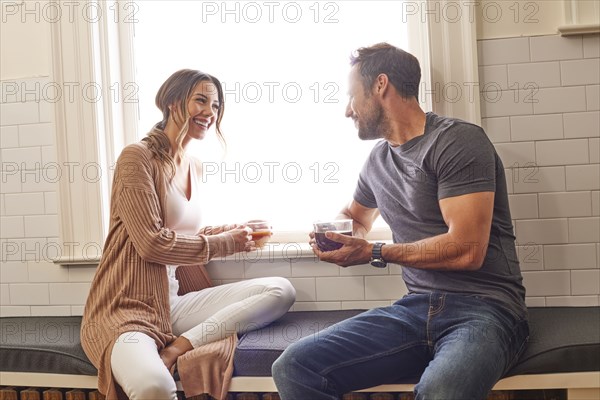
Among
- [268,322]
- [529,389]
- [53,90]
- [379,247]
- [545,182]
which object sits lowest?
[529,389]

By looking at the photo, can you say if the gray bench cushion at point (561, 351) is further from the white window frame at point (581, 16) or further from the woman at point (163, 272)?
the white window frame at point (581, 16)

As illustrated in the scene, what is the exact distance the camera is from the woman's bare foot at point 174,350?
237 cm

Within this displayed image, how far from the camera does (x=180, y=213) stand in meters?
2.62

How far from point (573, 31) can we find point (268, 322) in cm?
167

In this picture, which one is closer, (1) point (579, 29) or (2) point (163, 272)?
(2) point (163, 272)

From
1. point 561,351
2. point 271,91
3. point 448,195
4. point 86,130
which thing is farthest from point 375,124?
point 86,130

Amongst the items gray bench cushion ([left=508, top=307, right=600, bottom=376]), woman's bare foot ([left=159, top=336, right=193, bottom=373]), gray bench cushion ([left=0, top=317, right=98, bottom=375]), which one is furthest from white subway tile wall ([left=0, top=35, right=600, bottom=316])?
gray bench cushion ([left=0, top=317, right=98, bottom=375])

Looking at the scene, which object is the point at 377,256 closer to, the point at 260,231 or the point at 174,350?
the point at 260,231

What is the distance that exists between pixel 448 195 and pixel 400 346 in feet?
1.72

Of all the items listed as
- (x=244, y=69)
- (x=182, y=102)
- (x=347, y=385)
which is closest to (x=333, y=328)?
(x=347, y=385)

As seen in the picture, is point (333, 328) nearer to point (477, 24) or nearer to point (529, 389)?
point (529, 389)

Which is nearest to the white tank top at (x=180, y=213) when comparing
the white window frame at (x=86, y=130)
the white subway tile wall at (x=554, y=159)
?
the white window frame at (x=86, y=130)

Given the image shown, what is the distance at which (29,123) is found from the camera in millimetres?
3107

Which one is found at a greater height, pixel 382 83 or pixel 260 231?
pixel 382 83
